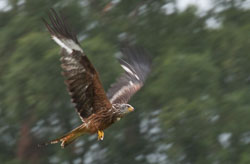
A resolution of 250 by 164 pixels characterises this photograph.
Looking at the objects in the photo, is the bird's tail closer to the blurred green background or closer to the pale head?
the pale head

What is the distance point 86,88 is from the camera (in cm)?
714

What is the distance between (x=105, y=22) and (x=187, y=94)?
262cm

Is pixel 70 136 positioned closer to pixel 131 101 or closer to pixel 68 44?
pixel 68 44

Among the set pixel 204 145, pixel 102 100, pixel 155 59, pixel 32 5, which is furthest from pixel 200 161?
pixel 102 100

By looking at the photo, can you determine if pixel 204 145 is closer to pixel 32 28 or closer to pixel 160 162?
pixel 160 162

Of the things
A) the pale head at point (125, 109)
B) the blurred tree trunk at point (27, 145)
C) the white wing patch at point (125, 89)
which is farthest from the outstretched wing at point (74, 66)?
the blurred tree trunk at point (27, 145)

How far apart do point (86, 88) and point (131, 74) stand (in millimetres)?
1883

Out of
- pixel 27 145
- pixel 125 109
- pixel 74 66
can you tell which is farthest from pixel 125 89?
pixel 27 145

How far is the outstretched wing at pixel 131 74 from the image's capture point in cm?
845

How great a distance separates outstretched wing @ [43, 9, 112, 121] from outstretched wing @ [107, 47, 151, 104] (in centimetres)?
104

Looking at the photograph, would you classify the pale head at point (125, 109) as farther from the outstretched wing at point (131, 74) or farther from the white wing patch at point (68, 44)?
the white wing patch at point (68, 44)

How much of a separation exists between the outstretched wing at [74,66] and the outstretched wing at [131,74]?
1044 mm

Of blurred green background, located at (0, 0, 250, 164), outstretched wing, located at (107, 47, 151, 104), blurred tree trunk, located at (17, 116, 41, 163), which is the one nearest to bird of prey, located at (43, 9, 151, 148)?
outstretched wing, located at (107, 47, 151, 104)

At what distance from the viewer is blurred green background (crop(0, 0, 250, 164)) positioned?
38.7ft
